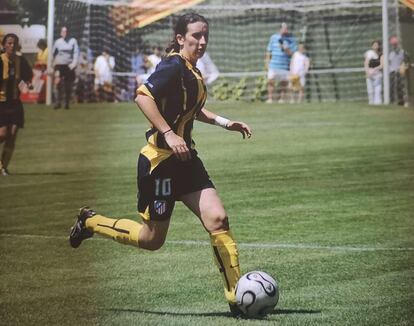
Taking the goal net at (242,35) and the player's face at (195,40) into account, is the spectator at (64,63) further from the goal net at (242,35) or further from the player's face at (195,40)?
the player's face at (195,40)

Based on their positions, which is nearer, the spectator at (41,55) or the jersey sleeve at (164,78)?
the jersey sleeve at (164,78)

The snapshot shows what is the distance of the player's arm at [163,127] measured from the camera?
3.92 meters

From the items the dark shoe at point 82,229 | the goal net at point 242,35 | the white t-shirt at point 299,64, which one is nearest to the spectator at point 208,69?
the goal net at point 242,35

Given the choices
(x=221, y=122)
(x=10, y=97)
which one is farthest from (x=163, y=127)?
(x=10, y=97)

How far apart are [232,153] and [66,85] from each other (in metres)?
2.09

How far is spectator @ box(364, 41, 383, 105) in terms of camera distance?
11328 mm

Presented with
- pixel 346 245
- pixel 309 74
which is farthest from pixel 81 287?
pixel 309 74

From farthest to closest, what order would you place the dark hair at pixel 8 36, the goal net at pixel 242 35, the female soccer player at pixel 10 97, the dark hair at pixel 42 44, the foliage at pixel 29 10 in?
the goal net at pixel 242 35
the female soccer player at pixel 10 97
the dark hair at pixel 42 44
the dark hair at pixel 8 36
the foliage at pixel 29 10

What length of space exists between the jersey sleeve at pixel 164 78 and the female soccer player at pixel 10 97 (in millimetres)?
4894

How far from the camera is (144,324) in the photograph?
3.90 metres

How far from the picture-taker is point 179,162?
4.16 m

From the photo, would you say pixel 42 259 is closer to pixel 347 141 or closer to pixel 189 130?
pixel 189 130

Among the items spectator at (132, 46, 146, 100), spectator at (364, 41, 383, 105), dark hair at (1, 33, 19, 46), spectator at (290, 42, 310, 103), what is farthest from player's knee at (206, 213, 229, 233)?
spectator at (290, 42, 310, 103)

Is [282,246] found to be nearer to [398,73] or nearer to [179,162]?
[179,162]
